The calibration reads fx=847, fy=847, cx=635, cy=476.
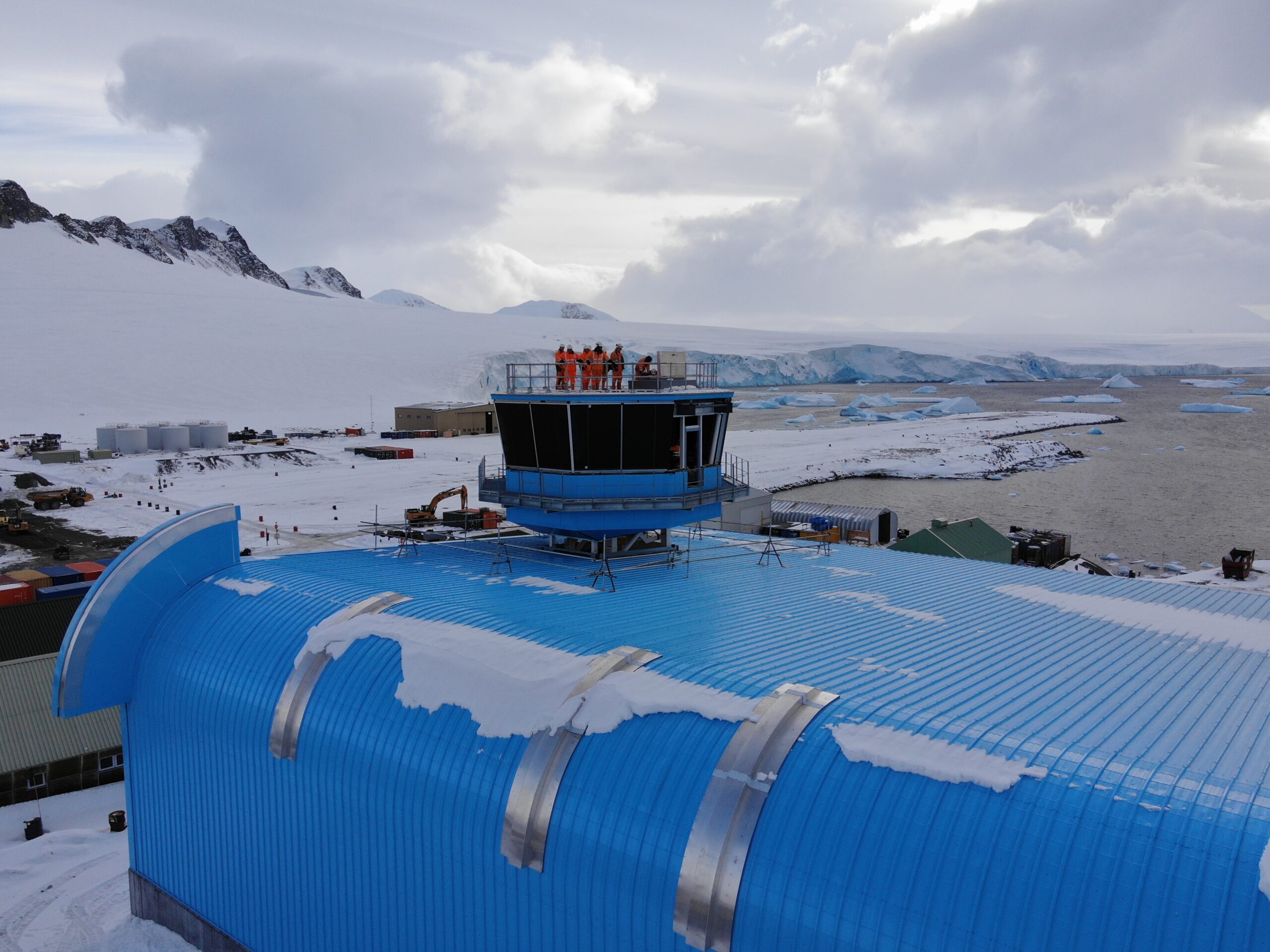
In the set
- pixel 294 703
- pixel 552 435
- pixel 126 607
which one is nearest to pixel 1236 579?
pixel 552 435

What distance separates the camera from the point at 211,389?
122125mm

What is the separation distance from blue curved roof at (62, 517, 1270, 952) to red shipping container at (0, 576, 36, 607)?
61.0ft

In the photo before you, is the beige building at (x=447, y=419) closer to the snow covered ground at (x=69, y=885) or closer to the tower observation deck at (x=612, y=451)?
the snow covered ground at (x=69, y=885)

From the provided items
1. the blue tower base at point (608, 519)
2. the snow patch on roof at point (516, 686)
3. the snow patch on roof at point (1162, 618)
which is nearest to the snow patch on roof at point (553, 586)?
the blue tower base at point (608, 519)

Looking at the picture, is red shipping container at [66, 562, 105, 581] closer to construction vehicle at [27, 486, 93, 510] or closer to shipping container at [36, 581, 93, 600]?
shipping container at [36, 581, 93, 600]

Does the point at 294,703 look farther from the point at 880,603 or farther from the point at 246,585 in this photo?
the point at 880,603

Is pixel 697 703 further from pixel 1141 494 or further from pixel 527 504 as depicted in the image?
pixel 1141 494

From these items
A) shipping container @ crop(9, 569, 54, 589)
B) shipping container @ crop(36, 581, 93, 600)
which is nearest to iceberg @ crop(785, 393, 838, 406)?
shipping container @ crop(9, 569, 54, 589)

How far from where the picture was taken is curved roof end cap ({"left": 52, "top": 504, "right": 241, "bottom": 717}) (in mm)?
15453

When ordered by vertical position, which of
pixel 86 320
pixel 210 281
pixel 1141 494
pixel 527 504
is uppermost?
pixel 210 281

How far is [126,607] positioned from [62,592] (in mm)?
16392

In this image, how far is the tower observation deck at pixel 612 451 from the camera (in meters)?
18.8

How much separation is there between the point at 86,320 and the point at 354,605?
15880 centimetres

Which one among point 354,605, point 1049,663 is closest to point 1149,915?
point 1049,663
